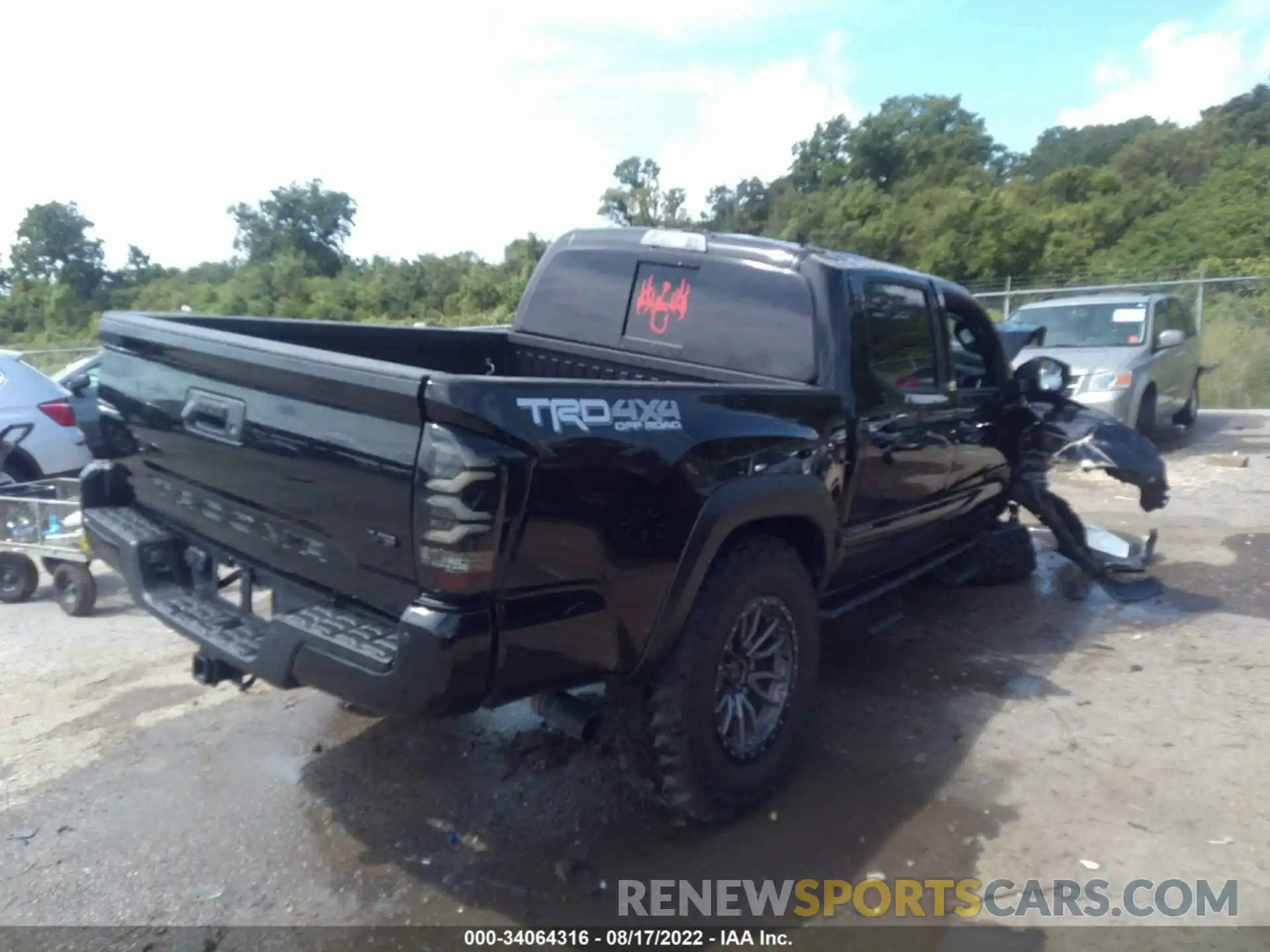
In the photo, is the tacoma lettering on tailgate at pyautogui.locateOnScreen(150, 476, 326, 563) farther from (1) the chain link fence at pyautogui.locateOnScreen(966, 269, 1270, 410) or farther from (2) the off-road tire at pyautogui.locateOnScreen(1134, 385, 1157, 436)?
(1) the chain link fence at pyautogui.locateOnScreen(966, 269, 1270, 410)

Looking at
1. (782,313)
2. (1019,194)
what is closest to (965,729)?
(782,313)

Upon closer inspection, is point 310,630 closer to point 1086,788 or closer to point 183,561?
point 183,561

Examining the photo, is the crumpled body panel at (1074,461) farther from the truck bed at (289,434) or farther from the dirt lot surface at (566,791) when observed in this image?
the truck bed at (289,434)

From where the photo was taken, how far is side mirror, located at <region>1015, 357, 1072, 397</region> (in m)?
6.18

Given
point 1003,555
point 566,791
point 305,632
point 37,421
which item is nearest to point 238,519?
point 305,632

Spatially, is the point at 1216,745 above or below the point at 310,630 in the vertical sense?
below

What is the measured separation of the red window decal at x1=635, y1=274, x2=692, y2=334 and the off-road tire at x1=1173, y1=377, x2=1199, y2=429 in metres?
10.0

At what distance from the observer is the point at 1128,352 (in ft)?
35.6

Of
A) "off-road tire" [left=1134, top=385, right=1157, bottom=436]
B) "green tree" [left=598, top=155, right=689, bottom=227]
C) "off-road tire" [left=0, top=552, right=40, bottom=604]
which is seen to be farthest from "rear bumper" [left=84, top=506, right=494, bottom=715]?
"green tree" [left=598, top=155, right=689, bottom=227]

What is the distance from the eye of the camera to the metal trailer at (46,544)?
5.94 m

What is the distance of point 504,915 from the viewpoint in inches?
122

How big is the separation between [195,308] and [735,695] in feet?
123

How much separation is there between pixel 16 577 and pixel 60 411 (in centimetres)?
200

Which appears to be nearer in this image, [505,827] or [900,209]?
[505,827]
